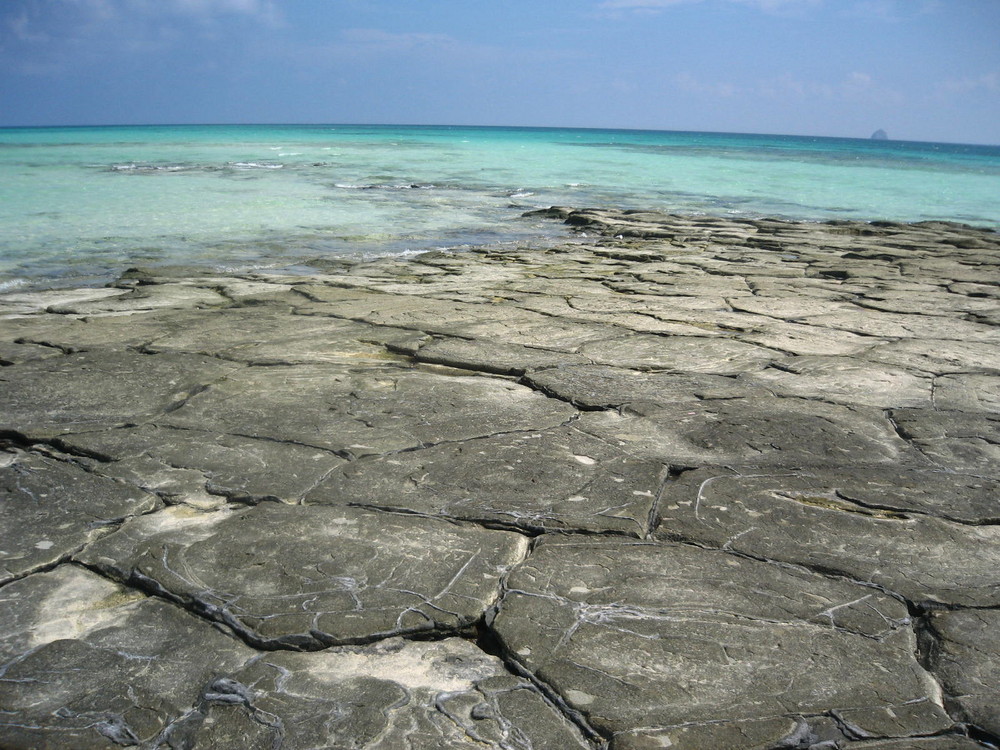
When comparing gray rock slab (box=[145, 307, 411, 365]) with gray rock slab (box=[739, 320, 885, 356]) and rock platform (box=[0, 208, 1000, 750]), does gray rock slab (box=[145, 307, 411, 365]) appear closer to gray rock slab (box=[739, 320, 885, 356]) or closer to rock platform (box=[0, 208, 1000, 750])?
rock platform (box=[0, 208, 1000, 750])

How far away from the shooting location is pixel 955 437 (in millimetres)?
2557

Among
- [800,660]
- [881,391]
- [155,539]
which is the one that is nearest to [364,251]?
[881,391]

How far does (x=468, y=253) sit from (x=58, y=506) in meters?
5.18

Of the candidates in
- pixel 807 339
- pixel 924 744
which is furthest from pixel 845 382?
pixel 924 744

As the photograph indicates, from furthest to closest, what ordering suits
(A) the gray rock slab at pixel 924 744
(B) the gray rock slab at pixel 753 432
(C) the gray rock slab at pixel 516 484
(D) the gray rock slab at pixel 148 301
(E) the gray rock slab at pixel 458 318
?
(D) the gray rock slab at pixel 148 301, (E) the gray rock slab at pixel 458 318, (B) the gray rock slab at pixel 753 432, (C) the gray rock slab at pixel 516 484, (A) the gray rock slab at pixel 924 744

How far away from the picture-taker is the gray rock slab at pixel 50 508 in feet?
5.79

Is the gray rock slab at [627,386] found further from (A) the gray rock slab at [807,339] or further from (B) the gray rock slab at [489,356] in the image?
(A) the gray rock slab at [807,339]

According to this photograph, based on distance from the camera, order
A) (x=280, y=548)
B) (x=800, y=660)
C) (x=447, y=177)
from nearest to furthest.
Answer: (x=800, y=660) → (x=280, y=548) → (x=447, y=177)

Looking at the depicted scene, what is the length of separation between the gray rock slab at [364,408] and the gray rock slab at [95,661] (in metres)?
A: 0.83

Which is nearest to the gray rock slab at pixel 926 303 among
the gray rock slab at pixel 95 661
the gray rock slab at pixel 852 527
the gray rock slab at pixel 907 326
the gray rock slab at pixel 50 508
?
the gray rock slab at pixel 907 326

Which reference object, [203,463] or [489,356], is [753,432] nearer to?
[489,356]

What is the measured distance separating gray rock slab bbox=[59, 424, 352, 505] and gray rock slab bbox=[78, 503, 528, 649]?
0.10 metres

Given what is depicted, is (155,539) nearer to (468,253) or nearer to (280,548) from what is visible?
(280,548)

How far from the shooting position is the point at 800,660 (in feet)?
4.81
